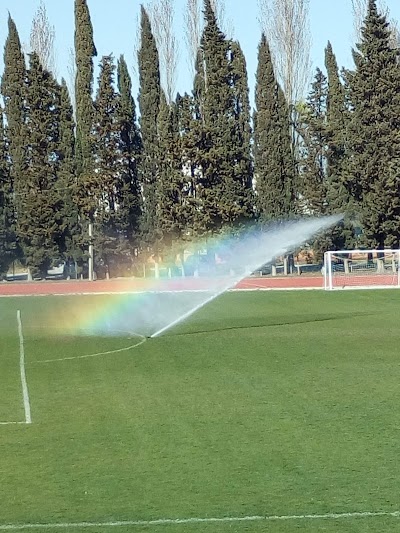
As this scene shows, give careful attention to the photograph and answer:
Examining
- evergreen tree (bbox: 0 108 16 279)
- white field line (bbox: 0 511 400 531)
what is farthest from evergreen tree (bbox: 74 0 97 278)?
white field line (bbox: 0 511 400 531)

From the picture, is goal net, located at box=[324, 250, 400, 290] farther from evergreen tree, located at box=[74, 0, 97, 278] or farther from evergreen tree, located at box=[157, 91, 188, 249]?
evergreen tree, located at box=[74, 0, 97, 278]

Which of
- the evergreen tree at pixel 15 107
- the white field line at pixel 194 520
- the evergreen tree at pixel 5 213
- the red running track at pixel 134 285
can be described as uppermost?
the evergreen tree at pixel 15 107

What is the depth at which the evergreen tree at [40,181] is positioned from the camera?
51.3 metres

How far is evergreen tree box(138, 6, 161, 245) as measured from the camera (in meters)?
52.3

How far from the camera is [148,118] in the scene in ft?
174

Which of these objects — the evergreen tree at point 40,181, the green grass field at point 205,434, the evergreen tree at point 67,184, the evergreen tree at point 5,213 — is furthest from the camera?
the evergreen tree at point 5,213

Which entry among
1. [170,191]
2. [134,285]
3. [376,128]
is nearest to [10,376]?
[134,285]

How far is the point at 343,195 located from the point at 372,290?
616 inches

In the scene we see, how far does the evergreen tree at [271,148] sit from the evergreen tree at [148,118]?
5.83 m

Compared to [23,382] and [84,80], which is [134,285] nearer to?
[84,80]

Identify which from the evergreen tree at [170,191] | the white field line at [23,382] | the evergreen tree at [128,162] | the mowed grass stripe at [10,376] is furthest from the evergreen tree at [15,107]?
the white field line at [23,382]

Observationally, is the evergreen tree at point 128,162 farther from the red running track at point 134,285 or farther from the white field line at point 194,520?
A: the white field line at point 194,520

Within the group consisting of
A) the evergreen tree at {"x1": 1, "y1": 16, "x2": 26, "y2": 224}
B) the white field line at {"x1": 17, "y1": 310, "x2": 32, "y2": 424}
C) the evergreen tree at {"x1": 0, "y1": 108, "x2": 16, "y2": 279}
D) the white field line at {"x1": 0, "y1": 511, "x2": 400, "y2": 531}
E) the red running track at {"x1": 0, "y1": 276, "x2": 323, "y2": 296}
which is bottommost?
the white field line at {"x1": 0, "y1": 511, "x2": 400, "y2": 531}

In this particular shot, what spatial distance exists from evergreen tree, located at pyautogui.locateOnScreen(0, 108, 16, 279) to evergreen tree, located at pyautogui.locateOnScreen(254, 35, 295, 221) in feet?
45.9
